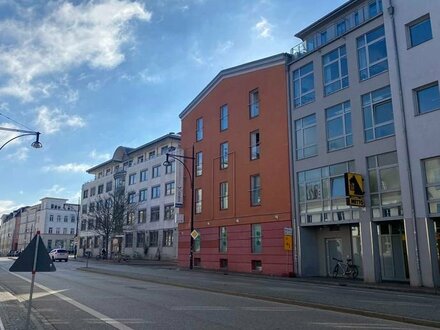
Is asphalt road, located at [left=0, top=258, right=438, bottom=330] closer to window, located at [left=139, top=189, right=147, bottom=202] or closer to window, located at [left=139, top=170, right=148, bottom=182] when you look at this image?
window, located at [left=139, top=189, right=147, bottom=202]

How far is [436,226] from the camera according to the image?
21.1m

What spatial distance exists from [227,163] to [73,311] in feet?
83.0

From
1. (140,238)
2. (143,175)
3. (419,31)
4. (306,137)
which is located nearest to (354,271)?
(306,137)

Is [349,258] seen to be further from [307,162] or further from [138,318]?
[138,318]

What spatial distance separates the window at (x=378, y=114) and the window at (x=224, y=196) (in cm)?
1405

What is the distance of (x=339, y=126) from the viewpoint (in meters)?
26.3

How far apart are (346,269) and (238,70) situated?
58.4ft

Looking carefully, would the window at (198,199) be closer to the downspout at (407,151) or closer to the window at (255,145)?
the window at (255,145)

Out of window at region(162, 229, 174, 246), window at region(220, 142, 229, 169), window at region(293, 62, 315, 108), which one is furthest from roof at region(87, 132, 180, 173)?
window at region(293, 62, 315, 108)

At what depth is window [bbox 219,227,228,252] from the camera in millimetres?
34844

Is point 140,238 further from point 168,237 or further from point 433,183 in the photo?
point 433,183

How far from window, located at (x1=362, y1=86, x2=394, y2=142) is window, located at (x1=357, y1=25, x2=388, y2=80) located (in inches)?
47.7

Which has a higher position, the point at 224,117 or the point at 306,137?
the point at 224,117

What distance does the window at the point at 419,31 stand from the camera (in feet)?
71.4
